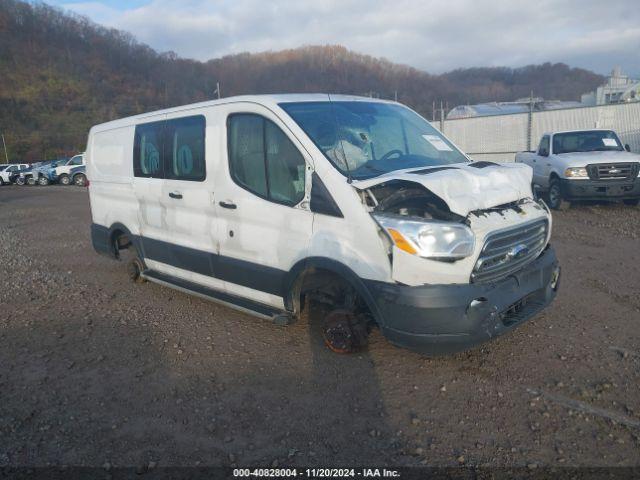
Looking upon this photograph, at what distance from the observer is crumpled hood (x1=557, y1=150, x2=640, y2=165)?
34.3 feet

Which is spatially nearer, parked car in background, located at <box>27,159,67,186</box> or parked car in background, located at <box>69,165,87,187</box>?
parked car in background, located at <box>69,165,87,187</box>

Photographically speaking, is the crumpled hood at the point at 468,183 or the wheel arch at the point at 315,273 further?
the wheel arch at the point at 315,273

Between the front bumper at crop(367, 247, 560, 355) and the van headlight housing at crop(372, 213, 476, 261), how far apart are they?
0.73 ft

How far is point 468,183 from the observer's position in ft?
11.5

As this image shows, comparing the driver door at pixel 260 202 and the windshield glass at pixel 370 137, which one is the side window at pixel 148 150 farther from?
the windshield glass at pixel 370 137

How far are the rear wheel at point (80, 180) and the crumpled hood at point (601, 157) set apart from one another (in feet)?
85.8

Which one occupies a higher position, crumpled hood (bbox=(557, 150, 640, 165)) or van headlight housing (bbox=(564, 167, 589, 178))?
crumpled hood (bbox=(557, 150, 640, 165))

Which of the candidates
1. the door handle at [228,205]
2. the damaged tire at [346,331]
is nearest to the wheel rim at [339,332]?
the damaged tire at [346,331]

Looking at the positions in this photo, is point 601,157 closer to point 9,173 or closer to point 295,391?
point 295,391

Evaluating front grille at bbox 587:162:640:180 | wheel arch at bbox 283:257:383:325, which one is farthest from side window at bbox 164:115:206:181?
front grille at bbox 587:162:640:180

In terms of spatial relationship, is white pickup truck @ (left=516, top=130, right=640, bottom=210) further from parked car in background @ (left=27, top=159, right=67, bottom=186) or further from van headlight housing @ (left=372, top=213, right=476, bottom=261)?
parked car in background @ (left=27, top=159, right=67, bottom=186)

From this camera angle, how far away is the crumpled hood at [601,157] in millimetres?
10469

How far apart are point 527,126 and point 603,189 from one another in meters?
12.8

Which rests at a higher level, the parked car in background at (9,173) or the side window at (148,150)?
the side window at (148,150)
